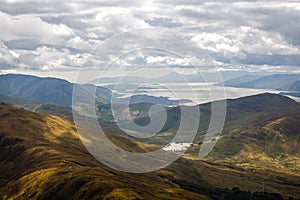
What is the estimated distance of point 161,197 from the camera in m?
191

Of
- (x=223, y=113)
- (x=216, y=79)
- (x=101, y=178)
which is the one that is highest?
(x=216, y=79)

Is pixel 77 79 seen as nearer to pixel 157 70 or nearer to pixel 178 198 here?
pixel 157 70

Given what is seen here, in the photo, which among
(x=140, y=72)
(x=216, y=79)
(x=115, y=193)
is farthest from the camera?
(x=115, y=193)

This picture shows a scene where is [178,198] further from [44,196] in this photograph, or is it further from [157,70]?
[157,70]

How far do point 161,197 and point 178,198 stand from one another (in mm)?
10819

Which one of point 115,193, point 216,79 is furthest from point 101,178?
point 216,79

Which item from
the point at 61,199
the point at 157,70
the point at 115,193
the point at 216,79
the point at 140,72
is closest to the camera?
the point at 216,79

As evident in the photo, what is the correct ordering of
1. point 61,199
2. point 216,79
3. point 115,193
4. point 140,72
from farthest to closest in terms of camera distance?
point 61,199
point 115,193
point 140,72
point 216,79

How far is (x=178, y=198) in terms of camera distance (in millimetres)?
196250

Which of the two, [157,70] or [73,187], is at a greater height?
[157,70]

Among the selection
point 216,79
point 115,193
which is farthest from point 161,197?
point 216,79

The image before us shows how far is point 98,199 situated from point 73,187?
27056 millimetres

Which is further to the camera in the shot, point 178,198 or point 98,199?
point 178,198

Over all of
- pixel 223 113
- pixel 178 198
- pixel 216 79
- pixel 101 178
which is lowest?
pixel 178 198
